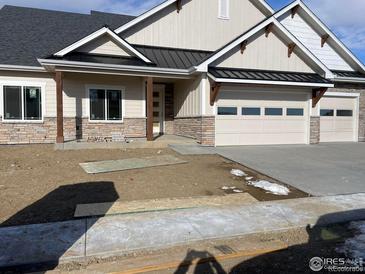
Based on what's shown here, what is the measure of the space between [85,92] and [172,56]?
4339mm

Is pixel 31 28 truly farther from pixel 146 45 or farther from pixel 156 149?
pixel 156 149

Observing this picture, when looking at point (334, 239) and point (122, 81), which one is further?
point (122, 81)

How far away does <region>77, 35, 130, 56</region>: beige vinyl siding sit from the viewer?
1377 cm

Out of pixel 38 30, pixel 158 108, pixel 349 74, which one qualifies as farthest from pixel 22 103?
pixel 349 74

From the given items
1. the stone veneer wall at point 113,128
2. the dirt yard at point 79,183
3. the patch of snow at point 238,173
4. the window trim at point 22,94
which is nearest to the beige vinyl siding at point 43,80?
the window trim at point 22,94

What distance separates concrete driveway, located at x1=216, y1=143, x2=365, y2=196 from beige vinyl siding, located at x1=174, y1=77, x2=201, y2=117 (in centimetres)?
232

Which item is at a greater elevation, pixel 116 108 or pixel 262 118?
pixel 116 108

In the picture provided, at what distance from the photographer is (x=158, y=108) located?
17.5 m

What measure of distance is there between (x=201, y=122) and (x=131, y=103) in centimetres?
362

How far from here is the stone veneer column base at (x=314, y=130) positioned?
625 inches

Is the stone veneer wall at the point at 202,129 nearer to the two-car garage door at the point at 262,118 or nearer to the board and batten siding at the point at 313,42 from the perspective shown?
the two-car garage door at the point at 262,118

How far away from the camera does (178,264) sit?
4133mm

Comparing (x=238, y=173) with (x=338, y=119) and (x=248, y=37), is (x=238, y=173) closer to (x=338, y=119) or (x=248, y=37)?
(x=248, y=37)

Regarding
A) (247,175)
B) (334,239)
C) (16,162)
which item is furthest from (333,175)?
(16,162)
